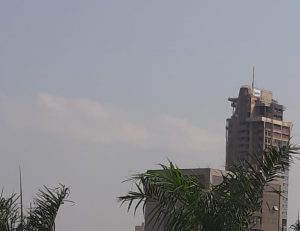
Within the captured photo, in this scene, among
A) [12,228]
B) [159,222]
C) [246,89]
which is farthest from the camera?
[246,89]

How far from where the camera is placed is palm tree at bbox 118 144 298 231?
9438 mm

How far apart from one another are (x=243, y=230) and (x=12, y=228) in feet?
13.3

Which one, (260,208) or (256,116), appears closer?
Answer: (260,208)

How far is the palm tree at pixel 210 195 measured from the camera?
372 inches

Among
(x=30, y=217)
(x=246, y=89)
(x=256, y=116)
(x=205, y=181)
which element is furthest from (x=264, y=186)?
(x=246, y=89)

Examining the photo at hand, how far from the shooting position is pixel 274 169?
1007cm

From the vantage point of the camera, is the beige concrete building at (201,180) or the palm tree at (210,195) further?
the beige concrete building at (201,180)

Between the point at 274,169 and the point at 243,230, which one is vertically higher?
the point at 274,169

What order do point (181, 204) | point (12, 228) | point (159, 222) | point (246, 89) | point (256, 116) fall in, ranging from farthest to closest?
point (246, 89) < point (256, 116) < point (12, 228) < point (159, 222) < point (181, 204)

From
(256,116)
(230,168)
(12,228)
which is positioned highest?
(256,116)

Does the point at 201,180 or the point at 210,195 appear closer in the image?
the point at 210,195

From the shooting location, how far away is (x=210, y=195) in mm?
9562

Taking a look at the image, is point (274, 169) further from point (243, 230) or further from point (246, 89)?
point (246, 89)

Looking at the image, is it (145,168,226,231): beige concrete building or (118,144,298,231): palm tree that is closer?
(118,144,298,231): palm tree
